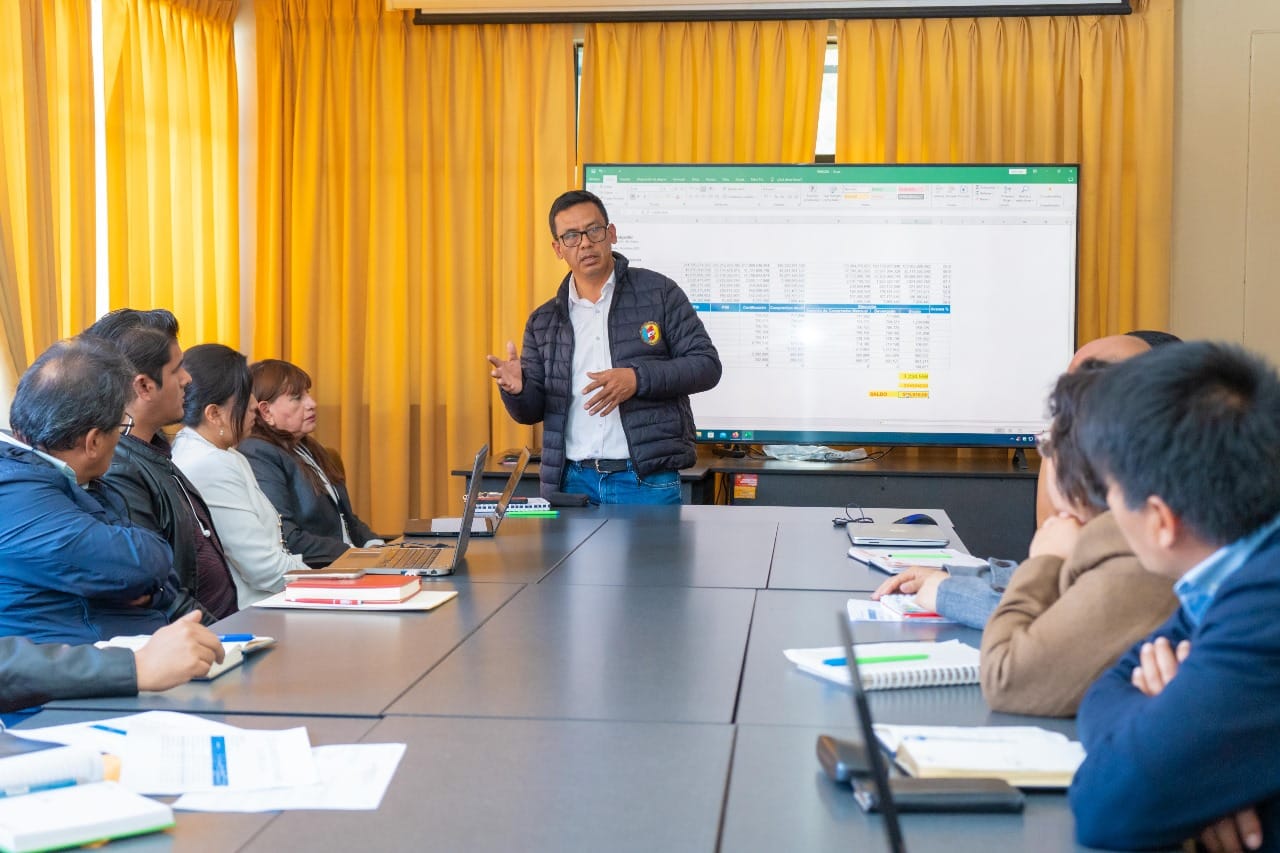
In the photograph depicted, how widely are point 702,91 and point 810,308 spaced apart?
1.03 meters

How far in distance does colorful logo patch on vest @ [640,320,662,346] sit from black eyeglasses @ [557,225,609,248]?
0.98 ft

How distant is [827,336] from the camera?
5.02 metres

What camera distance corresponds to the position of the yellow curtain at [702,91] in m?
5.15

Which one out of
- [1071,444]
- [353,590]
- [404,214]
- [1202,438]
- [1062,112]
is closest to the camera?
[1202,438]

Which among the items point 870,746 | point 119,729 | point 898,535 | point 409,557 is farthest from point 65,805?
point 898,535

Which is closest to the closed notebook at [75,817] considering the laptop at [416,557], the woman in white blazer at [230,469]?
the laptop at [416,557]

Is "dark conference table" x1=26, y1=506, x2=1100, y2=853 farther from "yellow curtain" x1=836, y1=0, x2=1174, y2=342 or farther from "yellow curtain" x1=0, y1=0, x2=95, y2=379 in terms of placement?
"yellow curtain" x1=836, y1=0, x2=1174, y2=342

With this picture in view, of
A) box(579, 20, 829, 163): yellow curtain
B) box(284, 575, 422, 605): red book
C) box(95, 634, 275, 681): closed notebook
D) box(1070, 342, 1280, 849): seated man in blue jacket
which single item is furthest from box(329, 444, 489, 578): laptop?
box(579, 20, 829, 163): yellow curtain

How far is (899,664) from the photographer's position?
5.50 ft

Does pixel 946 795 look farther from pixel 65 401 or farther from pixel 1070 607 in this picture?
pixel 65 401

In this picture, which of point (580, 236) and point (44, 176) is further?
point (44, 176)

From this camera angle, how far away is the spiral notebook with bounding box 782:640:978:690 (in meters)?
1.64

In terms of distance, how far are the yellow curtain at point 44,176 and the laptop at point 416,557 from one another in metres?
1.83

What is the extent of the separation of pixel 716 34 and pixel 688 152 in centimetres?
49
